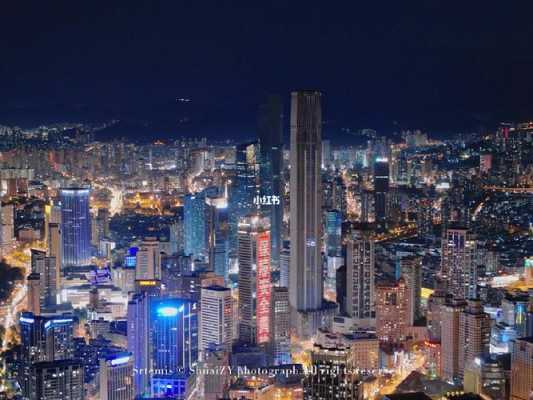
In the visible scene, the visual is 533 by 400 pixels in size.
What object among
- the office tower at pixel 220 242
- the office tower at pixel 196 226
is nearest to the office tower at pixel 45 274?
the office tower at pixel 196 226

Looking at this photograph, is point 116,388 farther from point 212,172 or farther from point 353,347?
point 212,172

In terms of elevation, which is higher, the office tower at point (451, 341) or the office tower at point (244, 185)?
the office tower at point (244, 185)

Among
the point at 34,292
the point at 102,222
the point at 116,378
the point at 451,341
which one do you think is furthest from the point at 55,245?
the point at 451,341

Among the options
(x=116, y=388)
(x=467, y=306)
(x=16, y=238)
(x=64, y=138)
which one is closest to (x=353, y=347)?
(x=467, y=306)

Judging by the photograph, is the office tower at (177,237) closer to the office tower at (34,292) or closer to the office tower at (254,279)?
the office tower at (254,279)

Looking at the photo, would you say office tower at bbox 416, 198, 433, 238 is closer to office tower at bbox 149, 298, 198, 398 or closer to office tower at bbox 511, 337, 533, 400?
office tower at bbox 149, 298, 198, 398

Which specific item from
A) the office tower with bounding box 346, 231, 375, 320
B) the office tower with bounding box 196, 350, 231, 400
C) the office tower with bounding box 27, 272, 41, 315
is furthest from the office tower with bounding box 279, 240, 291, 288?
the office tower with bounding box 27, 272, 41, 315
